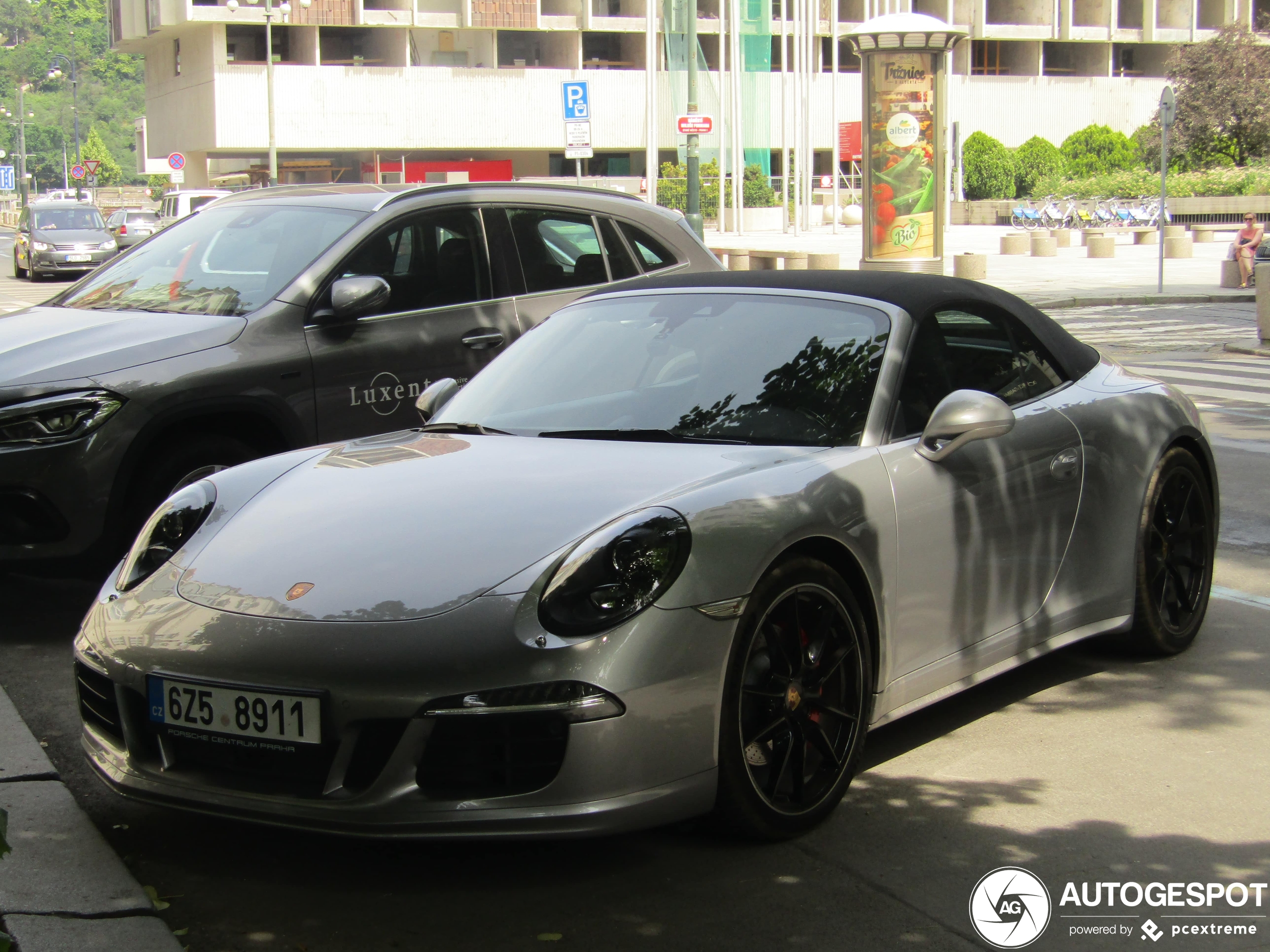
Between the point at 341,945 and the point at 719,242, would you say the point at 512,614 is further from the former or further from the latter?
the point at 719,242

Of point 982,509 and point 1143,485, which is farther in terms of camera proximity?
point 1143,485

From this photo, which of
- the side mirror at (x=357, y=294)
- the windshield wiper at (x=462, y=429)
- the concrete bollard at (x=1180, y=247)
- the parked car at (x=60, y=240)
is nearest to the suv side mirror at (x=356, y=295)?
the side mirror at (x=357, y=294)

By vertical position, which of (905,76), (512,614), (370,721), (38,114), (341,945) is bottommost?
(341,945)

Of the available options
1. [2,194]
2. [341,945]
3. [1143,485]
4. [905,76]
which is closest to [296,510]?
[341,945]

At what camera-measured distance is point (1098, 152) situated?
69125 millimetres

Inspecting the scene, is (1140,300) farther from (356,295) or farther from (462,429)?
(462,429)

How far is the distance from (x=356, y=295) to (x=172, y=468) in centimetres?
106

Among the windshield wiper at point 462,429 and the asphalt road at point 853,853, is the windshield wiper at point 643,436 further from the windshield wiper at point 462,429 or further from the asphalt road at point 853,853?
the asphalt road at point 853,853

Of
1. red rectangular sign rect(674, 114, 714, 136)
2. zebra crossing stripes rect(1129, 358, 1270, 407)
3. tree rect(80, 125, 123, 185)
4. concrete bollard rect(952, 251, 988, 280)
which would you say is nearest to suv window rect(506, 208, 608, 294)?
zebra crossing stripes rect(1129, 358, 1270, 407)

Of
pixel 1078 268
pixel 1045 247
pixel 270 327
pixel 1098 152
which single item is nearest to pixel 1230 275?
pixel 1078 268

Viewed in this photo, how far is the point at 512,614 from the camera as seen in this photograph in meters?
3.32

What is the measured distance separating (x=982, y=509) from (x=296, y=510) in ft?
6.51

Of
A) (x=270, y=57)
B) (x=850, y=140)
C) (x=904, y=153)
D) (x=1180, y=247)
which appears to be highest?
(x=270, y=57)

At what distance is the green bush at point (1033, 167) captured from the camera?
214 ft
